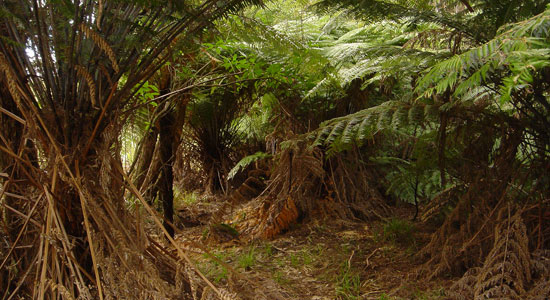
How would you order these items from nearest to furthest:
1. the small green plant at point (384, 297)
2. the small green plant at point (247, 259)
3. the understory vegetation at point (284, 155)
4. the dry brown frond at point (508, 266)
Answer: the understory vegetation at point (284, 155)
the dry brown frond at point (508, 266)
the small green plant at point (384, 297)
the small green plant at point (247, 259)

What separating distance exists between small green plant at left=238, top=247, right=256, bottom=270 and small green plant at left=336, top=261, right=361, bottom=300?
49 centimetres

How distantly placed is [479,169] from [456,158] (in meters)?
0.19

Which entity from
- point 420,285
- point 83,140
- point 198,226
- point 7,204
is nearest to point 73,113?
point 83,140

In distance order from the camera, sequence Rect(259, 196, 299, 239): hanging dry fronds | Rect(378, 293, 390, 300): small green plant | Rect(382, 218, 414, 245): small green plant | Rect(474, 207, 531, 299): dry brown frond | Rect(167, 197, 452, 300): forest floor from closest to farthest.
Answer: Rect(474, 207, 531, 299): dry brown frond
Rect(378, 293, 390, 300): small green plant
Rect(167, 197, 452, 300): forest floor
Rect(382, 218, 414, 245): small green plant
Rect(259, 196, 299, 239): hanging dry fronds

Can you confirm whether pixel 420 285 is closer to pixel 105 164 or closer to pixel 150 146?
pixel 105 164

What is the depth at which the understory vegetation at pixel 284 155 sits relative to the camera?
129cm

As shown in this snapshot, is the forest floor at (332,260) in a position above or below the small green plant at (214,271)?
below

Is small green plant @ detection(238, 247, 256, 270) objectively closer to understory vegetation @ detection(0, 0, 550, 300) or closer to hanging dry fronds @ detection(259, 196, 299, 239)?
understory vegetation @ detection(0, 0, 550, 300)

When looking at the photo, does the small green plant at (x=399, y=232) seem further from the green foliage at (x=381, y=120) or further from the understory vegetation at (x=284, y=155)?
the green foliage at (x=381, y=120)

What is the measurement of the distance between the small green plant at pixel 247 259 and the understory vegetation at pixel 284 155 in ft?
0.11

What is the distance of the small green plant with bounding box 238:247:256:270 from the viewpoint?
2.41 metres

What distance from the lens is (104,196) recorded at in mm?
1330

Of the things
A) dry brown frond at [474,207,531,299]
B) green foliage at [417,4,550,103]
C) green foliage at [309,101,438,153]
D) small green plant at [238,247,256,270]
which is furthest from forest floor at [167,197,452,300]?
green foliage at [417,4,550,103]

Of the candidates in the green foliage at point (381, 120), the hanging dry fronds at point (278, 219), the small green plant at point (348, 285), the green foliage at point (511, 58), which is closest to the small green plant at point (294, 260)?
the small green plant at point (348, 285)
